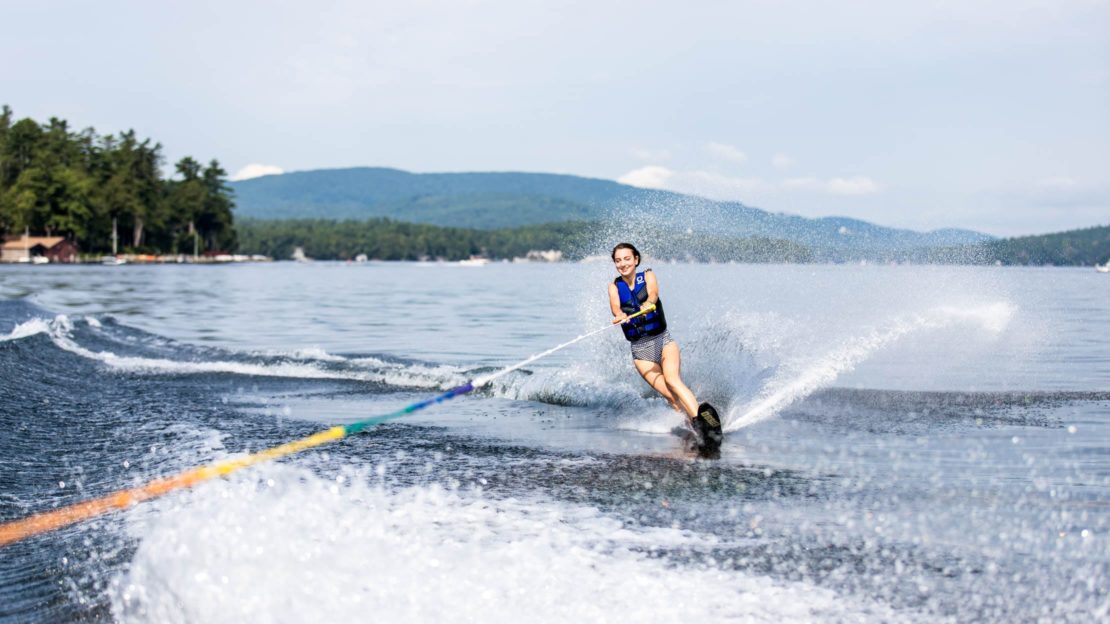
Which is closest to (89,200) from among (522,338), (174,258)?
(174,258)

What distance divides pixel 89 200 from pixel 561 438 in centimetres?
13254

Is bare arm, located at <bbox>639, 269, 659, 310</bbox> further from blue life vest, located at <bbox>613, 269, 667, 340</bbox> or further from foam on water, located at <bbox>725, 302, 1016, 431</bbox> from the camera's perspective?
foam on water, located at <bbox>725, 302, 1016, 431</bbox>

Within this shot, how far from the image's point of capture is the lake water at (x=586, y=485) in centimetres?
479

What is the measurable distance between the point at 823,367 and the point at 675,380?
4.47 meters

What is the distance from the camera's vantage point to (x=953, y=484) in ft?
23.4

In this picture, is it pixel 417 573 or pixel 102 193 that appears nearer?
pixel 417 573

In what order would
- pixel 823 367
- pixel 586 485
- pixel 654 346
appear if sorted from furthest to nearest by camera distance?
1. pixel 823 367
2. pixel 654 346
3. pixel 586 485

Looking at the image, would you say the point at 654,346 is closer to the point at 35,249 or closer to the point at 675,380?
the point at 675,380

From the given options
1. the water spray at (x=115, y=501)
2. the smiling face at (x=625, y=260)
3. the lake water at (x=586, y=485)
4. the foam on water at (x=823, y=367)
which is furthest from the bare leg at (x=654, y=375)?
the water spray at (x=115, y=501)

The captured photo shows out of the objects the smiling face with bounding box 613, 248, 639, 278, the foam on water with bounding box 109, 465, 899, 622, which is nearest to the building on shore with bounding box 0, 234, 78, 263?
the smiling face with bounding box 613, 248, 639, 278

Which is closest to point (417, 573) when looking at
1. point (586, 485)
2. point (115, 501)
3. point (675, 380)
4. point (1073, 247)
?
point (586, 485)

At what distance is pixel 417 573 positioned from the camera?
4996mm

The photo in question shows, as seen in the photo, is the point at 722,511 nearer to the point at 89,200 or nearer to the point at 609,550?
the point at 609,550

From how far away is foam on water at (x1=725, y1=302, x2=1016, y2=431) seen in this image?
10.5m
